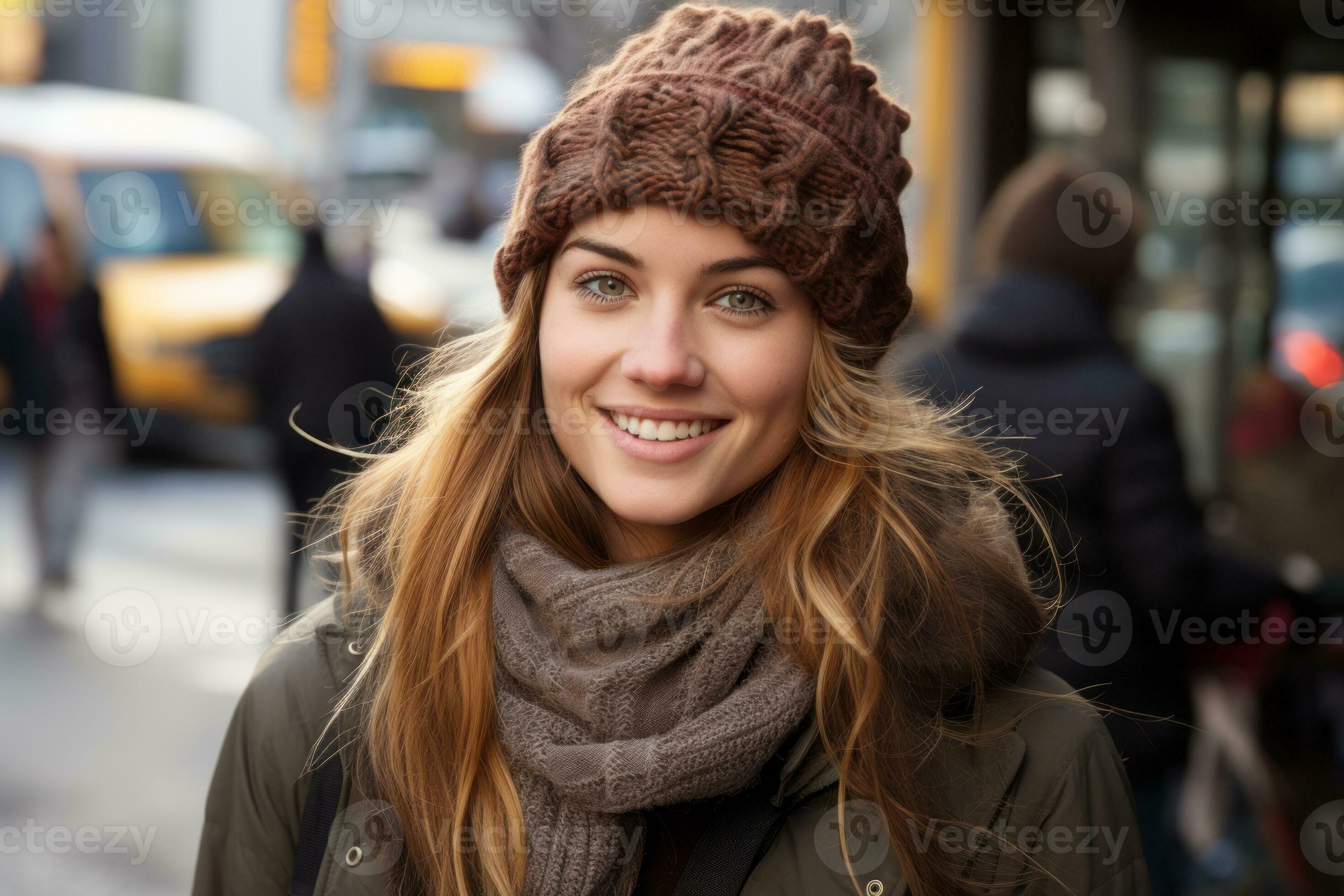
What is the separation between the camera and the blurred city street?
457 centimetres

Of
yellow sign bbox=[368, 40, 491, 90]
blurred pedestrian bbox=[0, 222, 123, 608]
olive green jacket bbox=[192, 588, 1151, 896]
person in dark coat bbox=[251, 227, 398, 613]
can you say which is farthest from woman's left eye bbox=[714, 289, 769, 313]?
yellow sign bbox=[368, 40, 491, 90]

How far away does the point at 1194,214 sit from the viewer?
6.60m

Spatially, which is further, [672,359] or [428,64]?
[428,64]

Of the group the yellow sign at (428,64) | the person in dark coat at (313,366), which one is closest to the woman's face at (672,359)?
the person in dark coat at (313,366)

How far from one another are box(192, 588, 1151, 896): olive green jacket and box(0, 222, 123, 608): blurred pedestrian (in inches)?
232

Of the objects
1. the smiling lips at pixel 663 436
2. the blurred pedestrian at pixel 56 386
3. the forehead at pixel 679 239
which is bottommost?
the blurred pedestrian at pixel 56 386

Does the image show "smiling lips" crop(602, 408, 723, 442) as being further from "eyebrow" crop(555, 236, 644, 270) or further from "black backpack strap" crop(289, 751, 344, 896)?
"black backpack strap" crop(289, 751, 344, 896)

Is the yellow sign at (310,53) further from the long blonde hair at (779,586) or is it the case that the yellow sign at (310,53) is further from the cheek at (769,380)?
the cheek at (769,380)

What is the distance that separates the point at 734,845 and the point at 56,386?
7.35 metres

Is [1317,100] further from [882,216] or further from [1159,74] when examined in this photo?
[882,216]

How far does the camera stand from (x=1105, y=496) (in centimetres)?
322

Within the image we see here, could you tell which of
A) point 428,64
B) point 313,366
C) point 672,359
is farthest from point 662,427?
point 428,64

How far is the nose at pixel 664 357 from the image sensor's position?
1942 mm

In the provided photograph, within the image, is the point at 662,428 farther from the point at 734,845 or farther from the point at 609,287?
the point at 734,845
